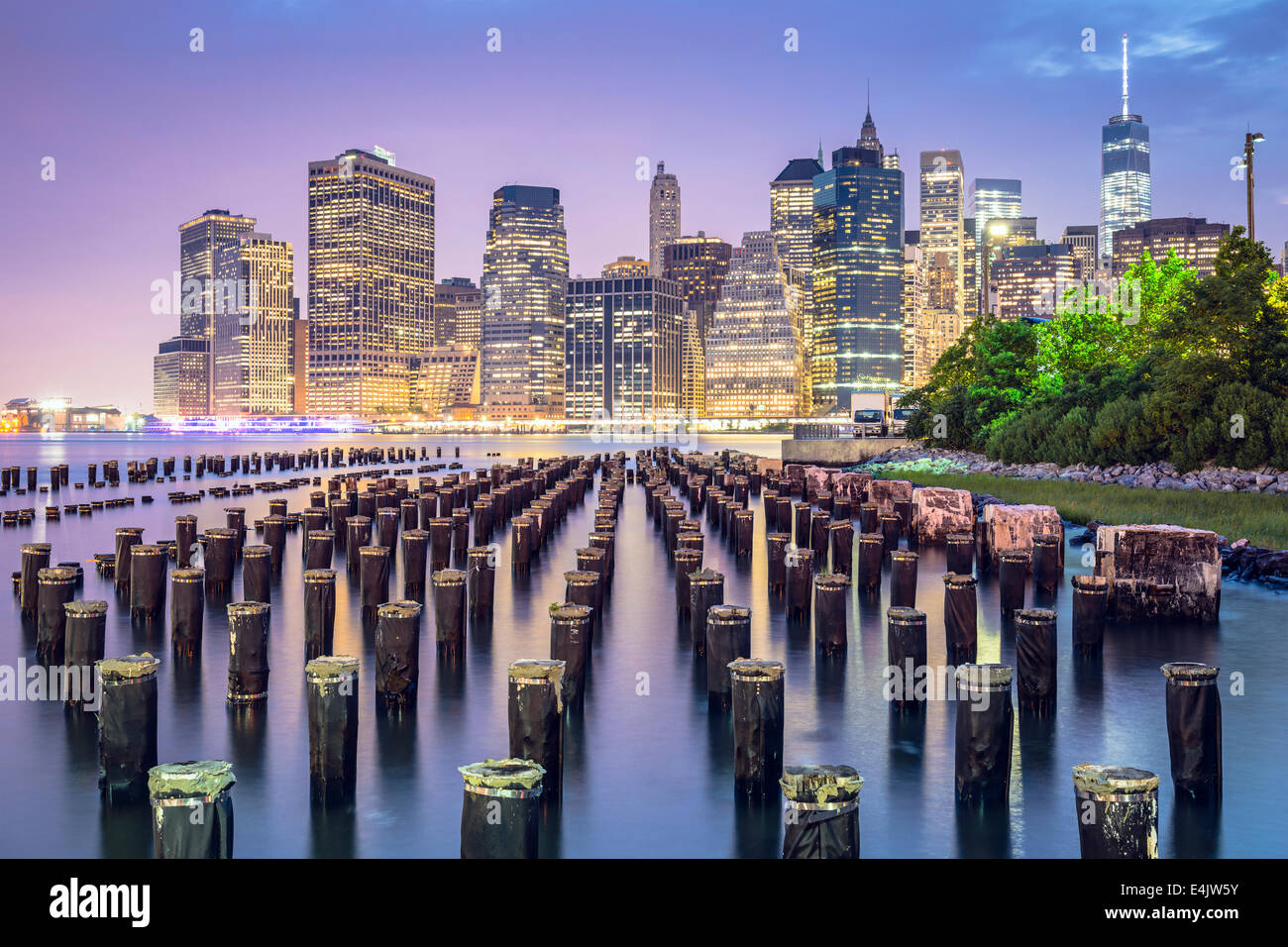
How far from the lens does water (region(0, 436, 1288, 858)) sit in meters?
7.84

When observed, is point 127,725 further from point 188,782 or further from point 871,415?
point 871,415

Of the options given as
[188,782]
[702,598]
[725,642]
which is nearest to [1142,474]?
[702,598]

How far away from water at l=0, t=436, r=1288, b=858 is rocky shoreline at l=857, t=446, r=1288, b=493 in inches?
640

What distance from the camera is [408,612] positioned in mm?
11094

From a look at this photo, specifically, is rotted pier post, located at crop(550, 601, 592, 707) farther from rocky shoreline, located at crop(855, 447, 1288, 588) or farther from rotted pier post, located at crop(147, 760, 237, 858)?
rocky shoreline, located at crop(855, 447, 1288, 588)

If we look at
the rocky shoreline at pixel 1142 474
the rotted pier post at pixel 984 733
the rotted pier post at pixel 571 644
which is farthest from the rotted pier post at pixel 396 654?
the rocky shoreline at pixel 1142 474

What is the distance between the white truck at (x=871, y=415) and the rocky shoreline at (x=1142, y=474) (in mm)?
39878

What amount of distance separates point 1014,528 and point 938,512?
569 cm

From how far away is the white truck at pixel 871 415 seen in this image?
313 feet

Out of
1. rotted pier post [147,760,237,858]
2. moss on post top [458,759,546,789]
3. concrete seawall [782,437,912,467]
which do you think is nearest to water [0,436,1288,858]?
rotted pier post [147,760,237,858]

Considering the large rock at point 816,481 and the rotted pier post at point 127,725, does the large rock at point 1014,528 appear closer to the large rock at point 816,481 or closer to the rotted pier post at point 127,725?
the large rock at point 816,481

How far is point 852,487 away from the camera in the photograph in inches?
1390
